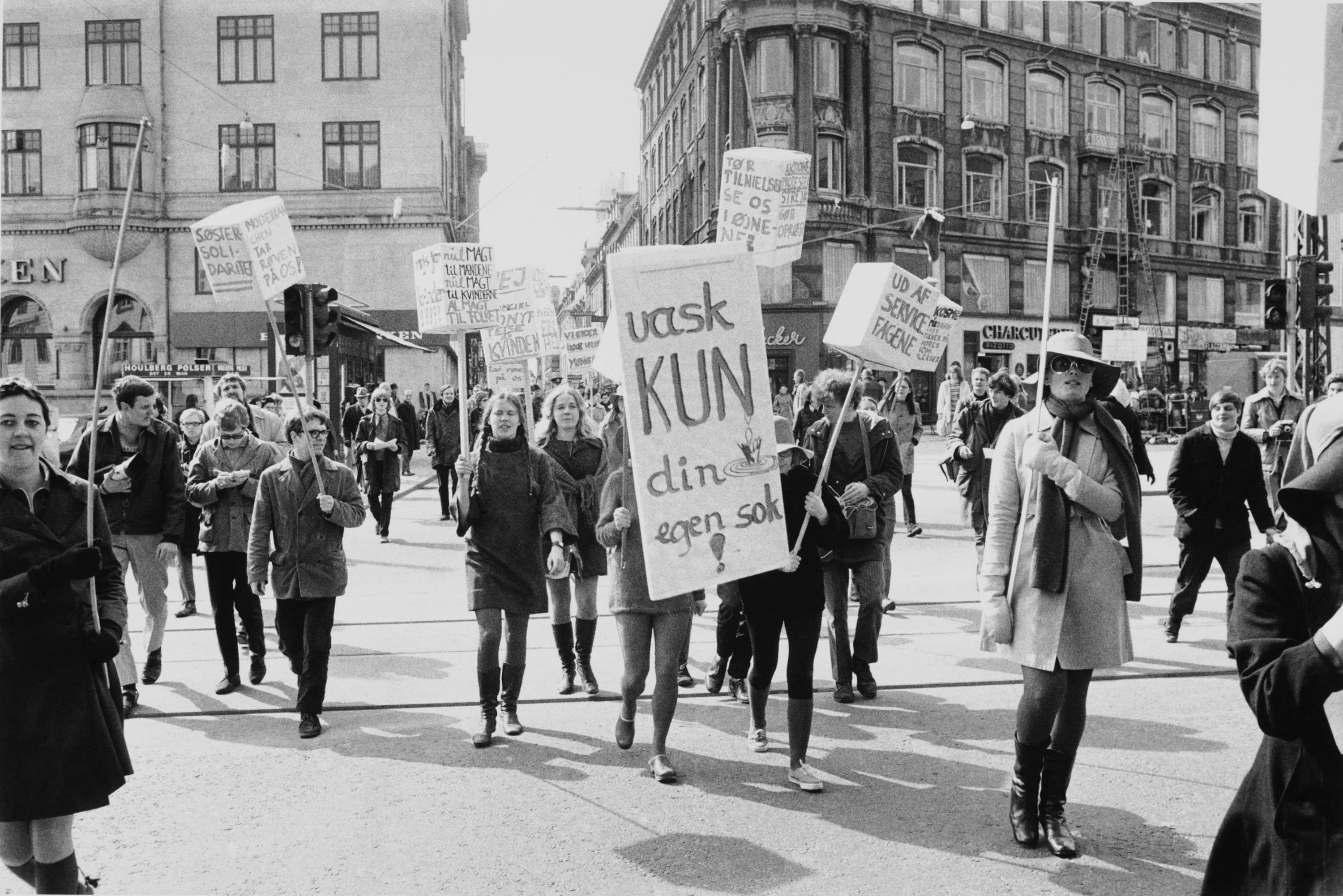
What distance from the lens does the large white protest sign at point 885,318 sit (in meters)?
6.46

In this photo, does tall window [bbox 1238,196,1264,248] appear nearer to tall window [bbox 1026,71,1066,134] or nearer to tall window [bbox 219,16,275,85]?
tall window [bbox 1026,71,1066,134]

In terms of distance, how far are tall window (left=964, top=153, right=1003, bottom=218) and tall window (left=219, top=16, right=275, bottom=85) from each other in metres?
23.9

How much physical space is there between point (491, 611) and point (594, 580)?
140cm

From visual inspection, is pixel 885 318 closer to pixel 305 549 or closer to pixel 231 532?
pixel 305 549

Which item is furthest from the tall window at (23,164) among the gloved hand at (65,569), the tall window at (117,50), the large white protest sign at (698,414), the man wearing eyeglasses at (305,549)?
the gloved hand at (65,569)

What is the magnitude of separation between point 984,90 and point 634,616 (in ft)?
136

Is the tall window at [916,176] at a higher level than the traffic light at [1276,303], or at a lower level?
higher

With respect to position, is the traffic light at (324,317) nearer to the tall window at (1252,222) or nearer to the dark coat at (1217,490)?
the dark coat at (1217,490)

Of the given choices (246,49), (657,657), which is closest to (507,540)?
(657,657)

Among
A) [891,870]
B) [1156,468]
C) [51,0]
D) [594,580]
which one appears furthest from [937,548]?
[51,0]

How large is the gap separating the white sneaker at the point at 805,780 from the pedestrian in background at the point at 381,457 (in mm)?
9784

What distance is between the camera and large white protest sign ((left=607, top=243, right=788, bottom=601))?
4.86 metres

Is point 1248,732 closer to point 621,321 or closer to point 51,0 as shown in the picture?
point 621,321

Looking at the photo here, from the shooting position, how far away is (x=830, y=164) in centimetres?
4075
